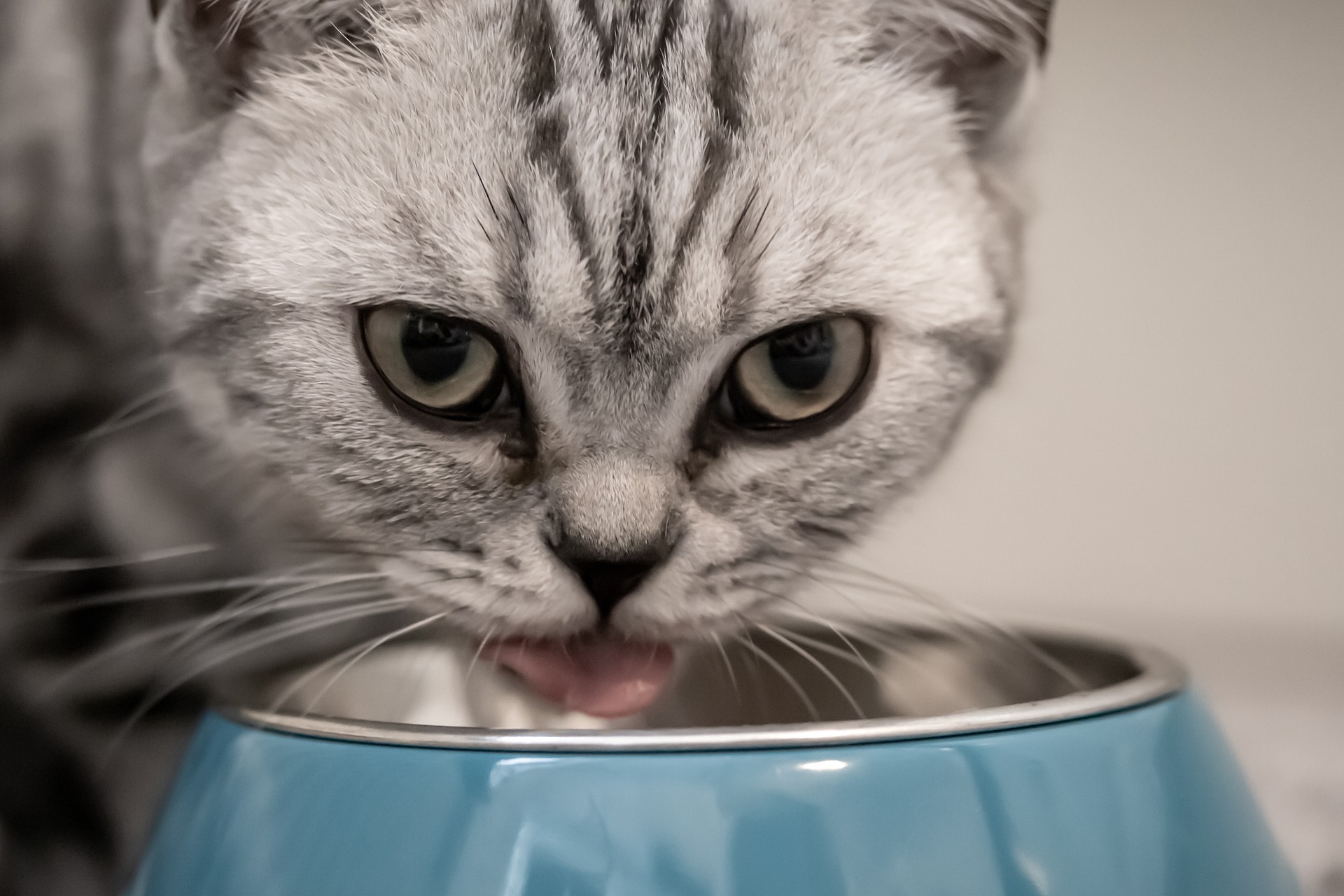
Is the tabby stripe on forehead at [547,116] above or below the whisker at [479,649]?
above

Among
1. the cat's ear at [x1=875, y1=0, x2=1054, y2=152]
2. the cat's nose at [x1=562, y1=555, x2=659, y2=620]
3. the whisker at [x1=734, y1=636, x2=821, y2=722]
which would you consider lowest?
the whisker at [x1=734, y1=636, x2=821, y2=722]

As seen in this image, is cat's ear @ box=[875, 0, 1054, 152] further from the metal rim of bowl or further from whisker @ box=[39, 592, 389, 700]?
whisker @ box=[39, 592, 389, 700]

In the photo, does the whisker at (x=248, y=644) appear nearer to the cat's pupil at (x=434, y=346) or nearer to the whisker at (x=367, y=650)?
the whisker at (x=367, y=650)

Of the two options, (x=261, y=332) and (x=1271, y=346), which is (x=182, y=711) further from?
(x=1271, y=346)

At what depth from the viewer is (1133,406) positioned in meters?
0.97

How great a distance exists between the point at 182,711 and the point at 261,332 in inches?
13.0

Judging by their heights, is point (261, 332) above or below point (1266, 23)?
below

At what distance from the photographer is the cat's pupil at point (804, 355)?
537mm

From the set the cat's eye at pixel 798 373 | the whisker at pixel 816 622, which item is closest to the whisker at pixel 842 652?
the whisker at pixel 816 622

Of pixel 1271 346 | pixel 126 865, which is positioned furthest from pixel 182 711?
pixel 1271 346

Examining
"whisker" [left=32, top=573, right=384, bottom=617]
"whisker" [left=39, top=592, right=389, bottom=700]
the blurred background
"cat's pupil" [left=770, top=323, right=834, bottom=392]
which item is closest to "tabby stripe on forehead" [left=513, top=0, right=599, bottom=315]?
"cat's pupil" [left=770, top=323, right=834, bottom=392]

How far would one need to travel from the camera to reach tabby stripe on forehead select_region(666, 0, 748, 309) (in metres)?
0.51

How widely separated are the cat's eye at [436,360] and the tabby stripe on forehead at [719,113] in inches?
4.0

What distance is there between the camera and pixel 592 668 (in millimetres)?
577
